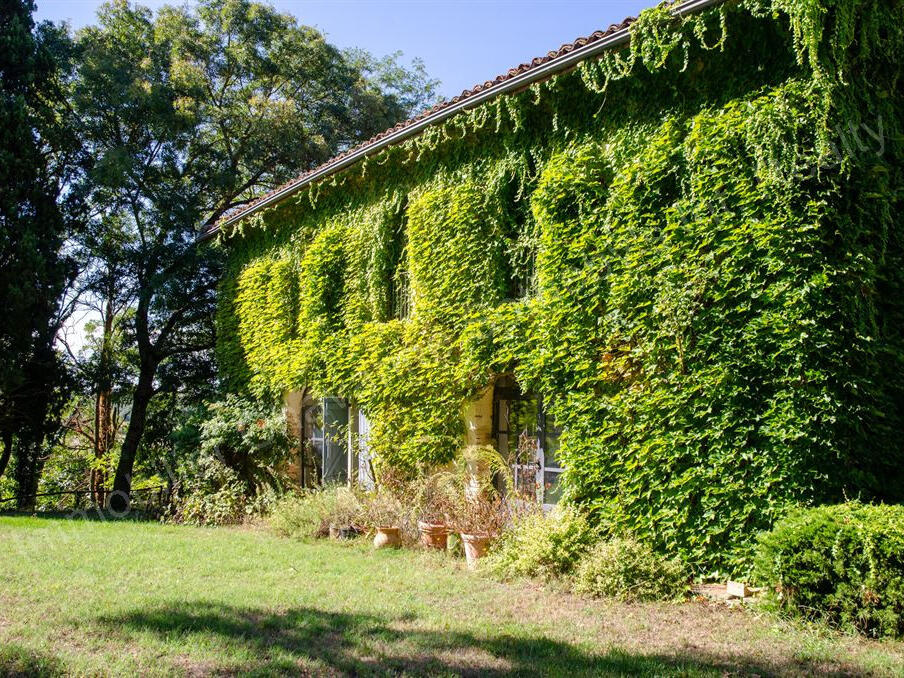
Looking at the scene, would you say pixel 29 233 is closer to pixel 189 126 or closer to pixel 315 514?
pixel 189 126

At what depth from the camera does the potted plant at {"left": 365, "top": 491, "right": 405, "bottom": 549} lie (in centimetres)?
903

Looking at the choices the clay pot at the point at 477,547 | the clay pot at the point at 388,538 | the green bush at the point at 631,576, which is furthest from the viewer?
the clay pot at the point at 388,538

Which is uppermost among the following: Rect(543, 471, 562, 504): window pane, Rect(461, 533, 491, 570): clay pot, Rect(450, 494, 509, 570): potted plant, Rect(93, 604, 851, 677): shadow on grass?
Rect(543, 471, 562, 504): window pane

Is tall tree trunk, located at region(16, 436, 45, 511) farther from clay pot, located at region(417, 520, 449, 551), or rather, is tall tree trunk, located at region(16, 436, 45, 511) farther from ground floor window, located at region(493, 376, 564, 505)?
ground floor window, located at region(493, 376, 564, 505)

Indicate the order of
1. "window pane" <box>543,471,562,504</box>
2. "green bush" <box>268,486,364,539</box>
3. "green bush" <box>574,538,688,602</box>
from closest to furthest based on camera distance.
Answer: "green bush" <box>574,538,688,602</box>
"window pane" <box>543,471,562,504</box>
"green bush" <box>268,486,364,539</box>

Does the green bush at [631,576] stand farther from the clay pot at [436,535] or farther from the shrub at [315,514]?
the shrub at [315,514]

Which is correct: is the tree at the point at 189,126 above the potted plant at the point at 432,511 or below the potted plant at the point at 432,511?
above

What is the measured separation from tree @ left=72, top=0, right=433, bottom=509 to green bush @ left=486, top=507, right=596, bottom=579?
1070 centimetres

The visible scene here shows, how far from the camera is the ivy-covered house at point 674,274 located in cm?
602

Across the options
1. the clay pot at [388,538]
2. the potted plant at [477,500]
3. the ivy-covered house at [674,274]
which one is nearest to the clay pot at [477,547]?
the potted plant at [477,500]

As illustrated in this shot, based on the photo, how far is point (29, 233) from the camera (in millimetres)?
13695

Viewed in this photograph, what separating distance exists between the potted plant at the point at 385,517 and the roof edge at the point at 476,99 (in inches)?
203

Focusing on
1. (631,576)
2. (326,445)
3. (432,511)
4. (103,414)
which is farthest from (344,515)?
(103,414)

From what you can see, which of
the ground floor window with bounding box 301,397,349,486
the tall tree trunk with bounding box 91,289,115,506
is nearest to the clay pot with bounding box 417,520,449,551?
the ground floor window with bounding box 301,397,349,486
